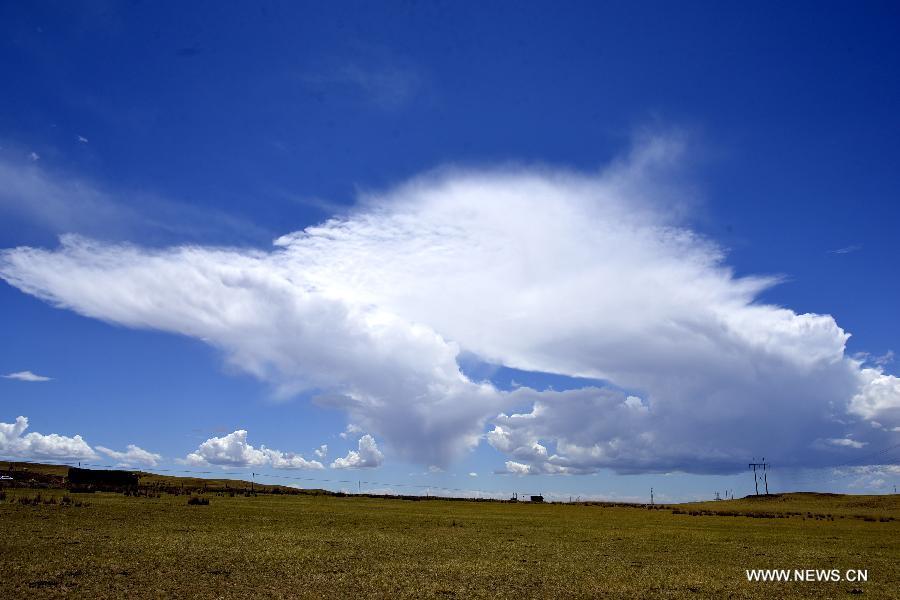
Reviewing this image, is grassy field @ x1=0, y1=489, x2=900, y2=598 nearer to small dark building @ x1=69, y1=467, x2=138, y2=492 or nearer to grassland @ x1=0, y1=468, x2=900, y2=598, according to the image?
grassland @ x1=0, y1=468, x2=900, y2=598

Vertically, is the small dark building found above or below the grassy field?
above

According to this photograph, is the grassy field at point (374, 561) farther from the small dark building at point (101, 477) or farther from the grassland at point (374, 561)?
the small dark building at point (101, 477)

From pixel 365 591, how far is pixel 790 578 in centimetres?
1492

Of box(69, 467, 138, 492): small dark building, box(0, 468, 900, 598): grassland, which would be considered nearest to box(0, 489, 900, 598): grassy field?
box(0, 468, 900, 598): grassland

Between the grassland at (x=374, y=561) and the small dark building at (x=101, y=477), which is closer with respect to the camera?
the grassland at (x=374, y=561)

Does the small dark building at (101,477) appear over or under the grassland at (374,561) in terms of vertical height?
over

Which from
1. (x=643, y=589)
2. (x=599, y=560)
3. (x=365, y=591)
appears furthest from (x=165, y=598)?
(x=599, y=560)

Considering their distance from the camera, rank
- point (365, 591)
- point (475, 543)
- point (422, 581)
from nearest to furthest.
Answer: point (365, 591)
point (422, 581)
point (475, 543)

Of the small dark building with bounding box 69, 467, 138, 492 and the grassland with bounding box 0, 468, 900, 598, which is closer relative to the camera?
the grassland with bounding box 0, 468, 900, 598

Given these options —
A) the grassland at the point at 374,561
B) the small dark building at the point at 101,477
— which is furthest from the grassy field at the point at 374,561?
the small dark building at the point at 101,477

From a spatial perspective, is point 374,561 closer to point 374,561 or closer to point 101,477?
point 374,561

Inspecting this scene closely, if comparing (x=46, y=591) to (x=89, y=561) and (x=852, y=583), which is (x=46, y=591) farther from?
(x=852, y=583)

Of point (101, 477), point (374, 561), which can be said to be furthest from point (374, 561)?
point (101, 477)

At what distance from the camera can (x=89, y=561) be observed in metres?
18.0
